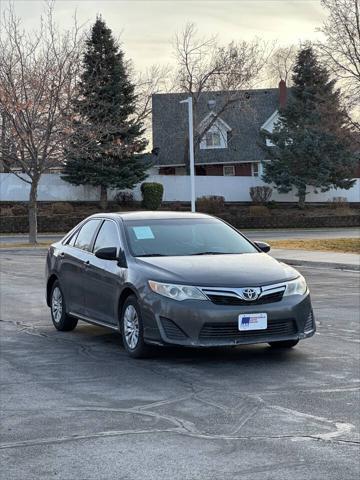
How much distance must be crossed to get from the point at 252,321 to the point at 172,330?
2.66ft

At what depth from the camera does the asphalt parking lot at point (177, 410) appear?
5062 mm

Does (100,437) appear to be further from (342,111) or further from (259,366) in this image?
(342,111)

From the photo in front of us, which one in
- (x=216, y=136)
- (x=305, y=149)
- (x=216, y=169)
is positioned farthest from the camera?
(x=216, y=169)

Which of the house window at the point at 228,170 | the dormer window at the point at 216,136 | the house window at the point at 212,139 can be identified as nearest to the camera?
the dormer window at the point at 216,136

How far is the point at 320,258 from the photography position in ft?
78.9

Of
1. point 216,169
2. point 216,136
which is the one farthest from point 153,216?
point 216,169

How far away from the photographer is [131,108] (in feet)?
160

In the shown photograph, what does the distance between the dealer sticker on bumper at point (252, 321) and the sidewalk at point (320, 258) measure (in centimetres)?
1361

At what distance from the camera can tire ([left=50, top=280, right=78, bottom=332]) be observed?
34.6 feet

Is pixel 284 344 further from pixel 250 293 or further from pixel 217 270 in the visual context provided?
pixel 217 270

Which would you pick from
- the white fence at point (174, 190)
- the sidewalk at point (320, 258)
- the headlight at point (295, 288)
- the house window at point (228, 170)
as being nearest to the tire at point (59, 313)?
the headlight at point (295, 288)

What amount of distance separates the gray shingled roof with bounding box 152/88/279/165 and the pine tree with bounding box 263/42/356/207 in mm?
6298

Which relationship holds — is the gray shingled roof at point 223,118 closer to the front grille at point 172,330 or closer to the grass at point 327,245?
the grass at point 327,245

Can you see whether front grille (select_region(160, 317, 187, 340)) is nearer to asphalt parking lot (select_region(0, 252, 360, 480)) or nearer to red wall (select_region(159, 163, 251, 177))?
asphalt parking lot (select_region(0, 252, 360, 480))
